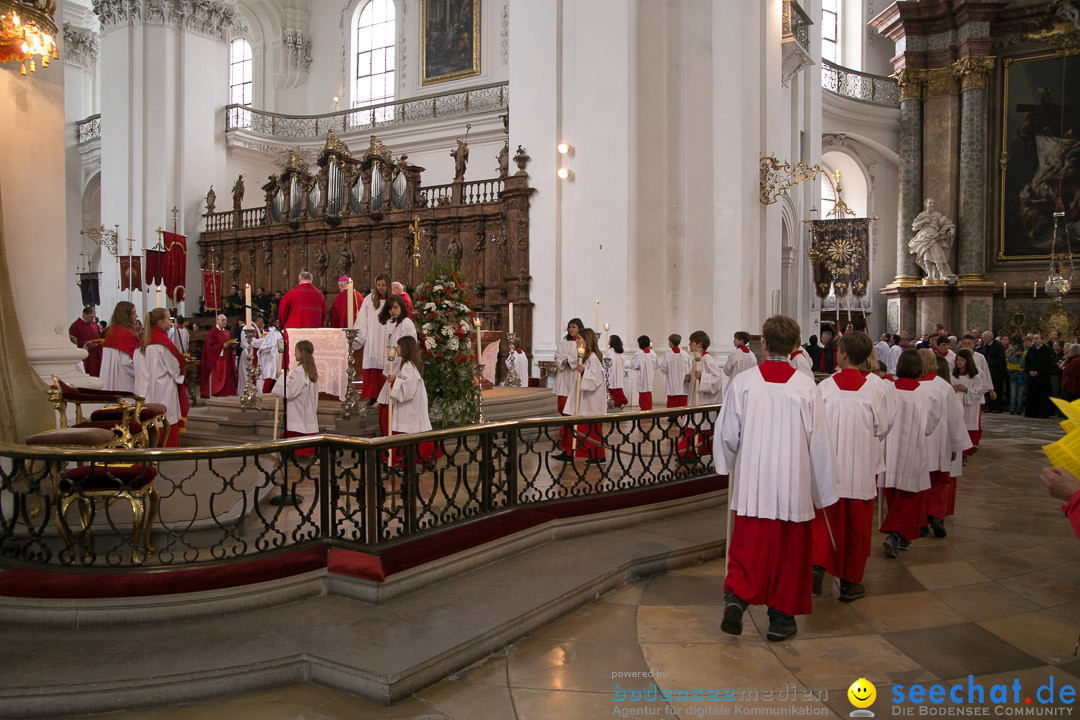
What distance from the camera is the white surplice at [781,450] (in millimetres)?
3986

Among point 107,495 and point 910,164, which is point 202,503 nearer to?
point 107,495

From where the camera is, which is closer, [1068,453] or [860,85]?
[1068,453]

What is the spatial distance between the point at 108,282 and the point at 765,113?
756 inches

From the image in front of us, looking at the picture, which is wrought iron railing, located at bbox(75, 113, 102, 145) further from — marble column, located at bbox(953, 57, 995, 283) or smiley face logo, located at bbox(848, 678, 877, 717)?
smiley face logo, located at bbox(848, 678, 877, 717)

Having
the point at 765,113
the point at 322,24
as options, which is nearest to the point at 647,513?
the point at 765,113

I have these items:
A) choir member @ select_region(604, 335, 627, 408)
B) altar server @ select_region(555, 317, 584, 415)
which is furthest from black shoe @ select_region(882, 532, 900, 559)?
choir member @ select_region(604, 335, 627, 408)

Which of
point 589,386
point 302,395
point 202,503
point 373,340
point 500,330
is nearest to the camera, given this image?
point 202,503

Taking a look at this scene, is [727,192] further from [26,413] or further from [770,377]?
[26,413]

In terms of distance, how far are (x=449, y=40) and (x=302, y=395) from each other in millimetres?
19078

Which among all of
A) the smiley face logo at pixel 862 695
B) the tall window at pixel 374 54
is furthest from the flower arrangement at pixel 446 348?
the tall window at pixel 374 54

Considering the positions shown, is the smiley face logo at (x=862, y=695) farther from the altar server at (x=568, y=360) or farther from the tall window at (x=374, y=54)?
the tall window at (x=374, y=54)

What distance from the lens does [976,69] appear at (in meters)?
21.0

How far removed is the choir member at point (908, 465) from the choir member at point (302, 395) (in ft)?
17.9

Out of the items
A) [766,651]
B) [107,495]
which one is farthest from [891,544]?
[107,495]
